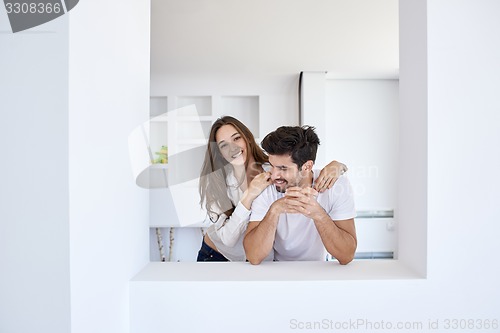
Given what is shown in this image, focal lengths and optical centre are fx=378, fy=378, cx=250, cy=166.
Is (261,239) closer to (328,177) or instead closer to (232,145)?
(328,177)

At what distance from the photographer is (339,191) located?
166 cm

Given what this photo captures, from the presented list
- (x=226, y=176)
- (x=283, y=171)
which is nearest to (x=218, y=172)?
(x=226, y=176)

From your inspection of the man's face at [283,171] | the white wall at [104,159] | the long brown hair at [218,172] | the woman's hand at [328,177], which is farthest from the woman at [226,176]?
the white wall at [104,159]

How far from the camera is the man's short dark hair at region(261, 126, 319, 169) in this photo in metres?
1.74

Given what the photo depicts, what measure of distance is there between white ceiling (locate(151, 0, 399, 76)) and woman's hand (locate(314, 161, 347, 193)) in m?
1.49

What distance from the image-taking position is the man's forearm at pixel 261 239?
142cm

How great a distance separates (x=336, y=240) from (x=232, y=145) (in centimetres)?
93

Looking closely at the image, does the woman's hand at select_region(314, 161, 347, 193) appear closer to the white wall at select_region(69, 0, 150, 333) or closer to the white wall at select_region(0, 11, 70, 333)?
the white wall at select_region(69, 0, 150, 333)

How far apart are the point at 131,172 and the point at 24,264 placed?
0.50m
